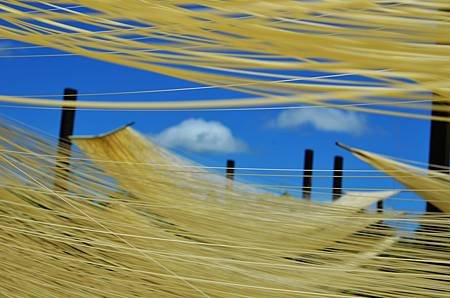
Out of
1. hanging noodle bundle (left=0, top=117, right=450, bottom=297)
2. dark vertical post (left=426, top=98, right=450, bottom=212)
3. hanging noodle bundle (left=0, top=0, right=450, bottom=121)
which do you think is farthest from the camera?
dark vertical post (left=426, top=98, right=450, bottom=212)

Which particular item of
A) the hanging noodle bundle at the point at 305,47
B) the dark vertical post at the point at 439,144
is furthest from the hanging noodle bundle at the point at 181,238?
the dark vertical post at the point at 439,144

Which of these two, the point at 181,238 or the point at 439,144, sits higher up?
the point at 439,144

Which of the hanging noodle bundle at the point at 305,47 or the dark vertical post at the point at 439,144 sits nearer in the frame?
the hanging noodle bundle at the point at 305,47

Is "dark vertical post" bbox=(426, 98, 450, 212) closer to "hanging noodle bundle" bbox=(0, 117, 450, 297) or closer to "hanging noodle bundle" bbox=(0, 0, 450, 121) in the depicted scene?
"hanging noodle bundle" bbox=(0, 117, 450, 297)

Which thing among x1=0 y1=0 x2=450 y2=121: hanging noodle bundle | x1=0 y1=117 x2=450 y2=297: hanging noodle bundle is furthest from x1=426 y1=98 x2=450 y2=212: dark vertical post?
x1=0 y1=0 x2=450 y2=121: hanging noodle bundle

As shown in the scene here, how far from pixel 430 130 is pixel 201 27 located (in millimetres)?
909

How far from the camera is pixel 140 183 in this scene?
107cm

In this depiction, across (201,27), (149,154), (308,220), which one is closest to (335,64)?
(201,27)

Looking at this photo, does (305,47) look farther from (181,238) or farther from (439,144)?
(439,144)

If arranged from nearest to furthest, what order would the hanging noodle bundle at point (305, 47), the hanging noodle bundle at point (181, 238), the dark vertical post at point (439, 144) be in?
the hanging noodle bundle at point (305, 47)
the hanging noodle bundle at point (181, 238)
the dark vertical post at point (439, 144)

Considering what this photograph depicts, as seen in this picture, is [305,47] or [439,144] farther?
[439,144]

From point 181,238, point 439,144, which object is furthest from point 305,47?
point 439,144

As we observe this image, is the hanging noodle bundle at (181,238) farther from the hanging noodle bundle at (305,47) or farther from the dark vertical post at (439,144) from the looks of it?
the dark vertical post at (439,144)

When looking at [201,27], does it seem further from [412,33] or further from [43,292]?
[43,292]
